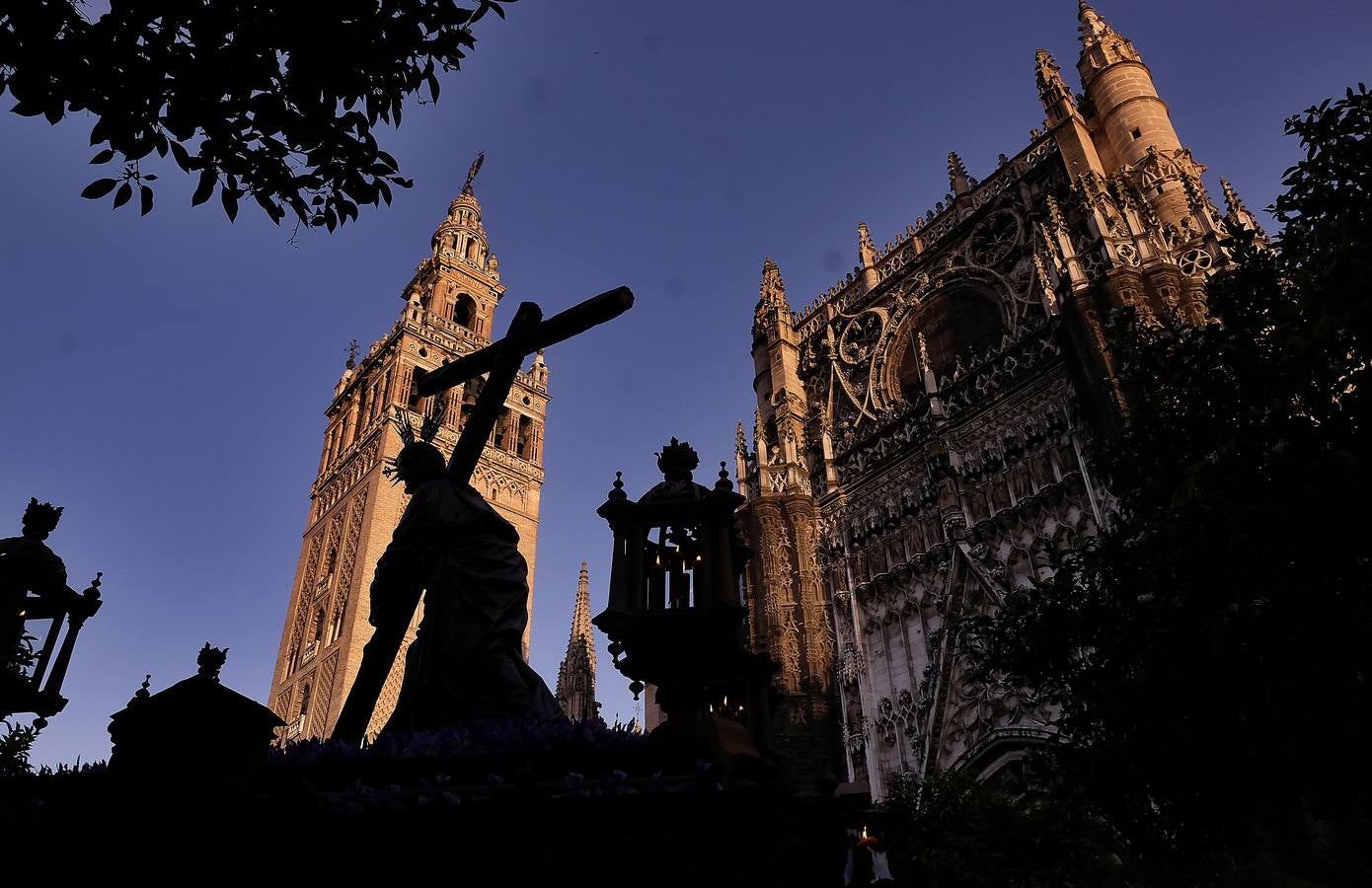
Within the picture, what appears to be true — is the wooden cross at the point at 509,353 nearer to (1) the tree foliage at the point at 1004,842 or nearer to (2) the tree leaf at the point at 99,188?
(2) the tree leaf at the point at 99,188

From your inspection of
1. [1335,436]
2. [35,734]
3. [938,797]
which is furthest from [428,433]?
[938,797]

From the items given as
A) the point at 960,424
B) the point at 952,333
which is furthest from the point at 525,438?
the point at 960,424

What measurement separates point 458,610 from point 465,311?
152 ft

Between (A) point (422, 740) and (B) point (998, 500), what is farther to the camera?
(B) point (998, 500)

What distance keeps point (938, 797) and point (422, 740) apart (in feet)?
39.3

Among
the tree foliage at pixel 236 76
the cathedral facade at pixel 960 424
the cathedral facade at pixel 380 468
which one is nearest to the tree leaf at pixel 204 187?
the tree foliage at pixel 236 76

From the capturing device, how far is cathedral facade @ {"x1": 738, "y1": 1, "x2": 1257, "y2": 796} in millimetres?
17750

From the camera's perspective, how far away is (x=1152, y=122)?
844 inches

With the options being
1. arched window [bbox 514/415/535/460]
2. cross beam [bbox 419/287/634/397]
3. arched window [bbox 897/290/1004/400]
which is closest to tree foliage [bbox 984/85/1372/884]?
cross beam [bbox 419/287/634/397]

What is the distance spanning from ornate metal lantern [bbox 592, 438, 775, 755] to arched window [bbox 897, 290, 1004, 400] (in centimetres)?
1743

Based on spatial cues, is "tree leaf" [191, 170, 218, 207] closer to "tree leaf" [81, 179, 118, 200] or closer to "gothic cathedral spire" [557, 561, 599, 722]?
"tree leaf" [81, 179, 118, 200]

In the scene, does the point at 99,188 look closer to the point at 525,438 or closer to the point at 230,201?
the point at 230,201

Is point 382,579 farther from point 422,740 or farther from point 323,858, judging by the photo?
point 323,858

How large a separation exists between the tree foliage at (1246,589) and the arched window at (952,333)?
11.3 metres
